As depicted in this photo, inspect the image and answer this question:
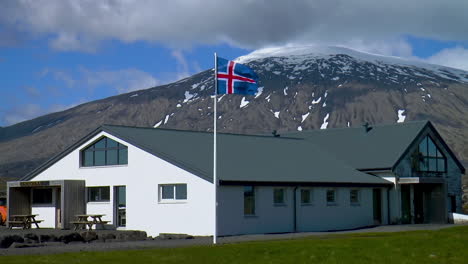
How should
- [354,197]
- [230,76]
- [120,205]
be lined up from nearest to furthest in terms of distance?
[230,76]
[120,205]
[354,197]

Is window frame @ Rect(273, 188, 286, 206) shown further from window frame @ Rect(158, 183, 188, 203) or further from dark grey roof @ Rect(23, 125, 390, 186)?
window frame @ Rect(158, 183, 188, 203)

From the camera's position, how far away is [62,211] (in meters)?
40.3

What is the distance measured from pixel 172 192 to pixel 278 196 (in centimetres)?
525

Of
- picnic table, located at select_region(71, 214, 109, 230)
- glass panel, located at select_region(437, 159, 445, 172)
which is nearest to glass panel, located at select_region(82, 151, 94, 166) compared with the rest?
picnic table, located at select_region(71, 214, 109, 230)

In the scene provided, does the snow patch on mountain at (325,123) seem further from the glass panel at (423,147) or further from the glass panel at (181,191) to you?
the glass panel at (181,191)

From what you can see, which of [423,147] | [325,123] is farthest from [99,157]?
[325,123]

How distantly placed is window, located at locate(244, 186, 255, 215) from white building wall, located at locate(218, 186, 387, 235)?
20 centimetres

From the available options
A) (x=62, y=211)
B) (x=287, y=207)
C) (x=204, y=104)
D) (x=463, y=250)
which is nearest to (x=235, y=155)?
(x=287, y=207)

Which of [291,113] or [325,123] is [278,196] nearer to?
[325,123]

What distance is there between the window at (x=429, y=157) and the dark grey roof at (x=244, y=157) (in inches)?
166

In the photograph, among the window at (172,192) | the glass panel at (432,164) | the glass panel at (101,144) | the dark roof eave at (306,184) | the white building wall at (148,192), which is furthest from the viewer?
the glass panel at (432,164)

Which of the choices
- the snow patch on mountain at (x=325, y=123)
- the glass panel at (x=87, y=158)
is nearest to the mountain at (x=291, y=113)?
the snow patch on mountain at (x=325, y=123)

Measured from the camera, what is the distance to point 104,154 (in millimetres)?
41156

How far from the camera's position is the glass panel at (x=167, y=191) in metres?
37.3
